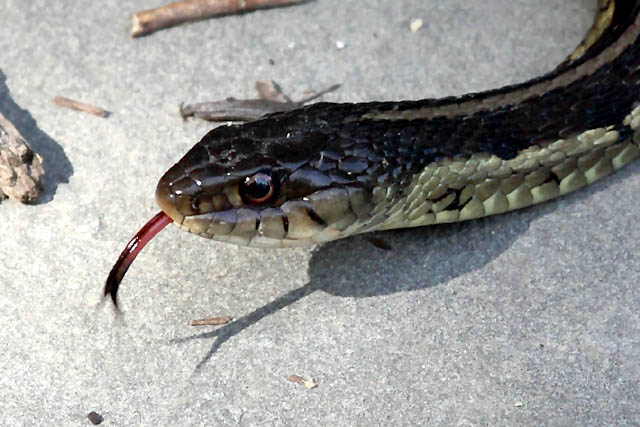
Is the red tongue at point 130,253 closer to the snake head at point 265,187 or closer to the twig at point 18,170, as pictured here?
the snake head at point 265,187

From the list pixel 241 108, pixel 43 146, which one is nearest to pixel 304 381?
pixel 241 108

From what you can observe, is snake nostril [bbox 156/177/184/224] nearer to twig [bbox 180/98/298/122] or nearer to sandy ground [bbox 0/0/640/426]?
sandy ground [bbox 0/0/640/426]

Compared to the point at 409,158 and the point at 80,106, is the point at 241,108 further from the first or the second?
the point at 409,158

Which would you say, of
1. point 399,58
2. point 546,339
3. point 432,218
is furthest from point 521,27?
point 546,339

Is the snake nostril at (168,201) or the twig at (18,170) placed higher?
the snake nostril at (168,201)

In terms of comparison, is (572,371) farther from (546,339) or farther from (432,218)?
(432,218)

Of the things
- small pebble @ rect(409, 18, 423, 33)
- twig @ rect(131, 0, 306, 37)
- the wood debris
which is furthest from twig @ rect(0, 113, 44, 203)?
small pebble @ rect(409, 18, 423, 33)

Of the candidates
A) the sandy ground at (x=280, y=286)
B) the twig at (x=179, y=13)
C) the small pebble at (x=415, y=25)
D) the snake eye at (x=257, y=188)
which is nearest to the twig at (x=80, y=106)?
the sandy ground at (x=280, y=286)
